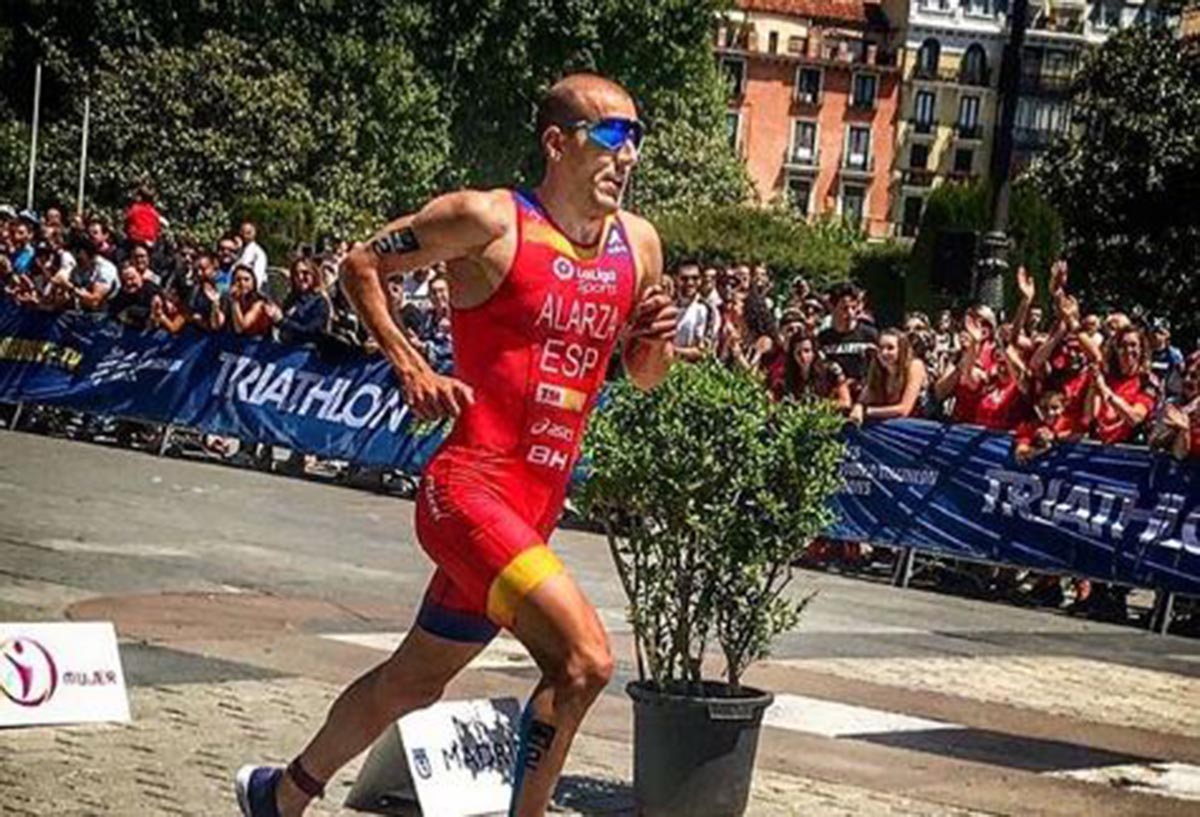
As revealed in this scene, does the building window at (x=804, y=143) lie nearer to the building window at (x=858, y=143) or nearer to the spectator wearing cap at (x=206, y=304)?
the building window at (x=858, y=143)

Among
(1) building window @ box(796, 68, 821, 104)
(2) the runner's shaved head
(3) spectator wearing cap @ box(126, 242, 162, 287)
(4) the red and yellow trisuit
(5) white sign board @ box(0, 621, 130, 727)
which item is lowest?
(1) building window @ box(796, 68, 821, 104)

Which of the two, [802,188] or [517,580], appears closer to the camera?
[517,580]

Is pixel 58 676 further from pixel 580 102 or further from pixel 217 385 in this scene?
pixel 217 385

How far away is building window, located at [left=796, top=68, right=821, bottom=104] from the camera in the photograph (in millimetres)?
124312

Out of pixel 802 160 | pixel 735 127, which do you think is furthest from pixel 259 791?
pixel 802 160

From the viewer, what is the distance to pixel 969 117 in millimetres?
126250

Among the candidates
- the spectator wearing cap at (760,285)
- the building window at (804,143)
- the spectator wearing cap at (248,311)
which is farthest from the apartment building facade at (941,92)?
the spectator wearing cap at (248,311)

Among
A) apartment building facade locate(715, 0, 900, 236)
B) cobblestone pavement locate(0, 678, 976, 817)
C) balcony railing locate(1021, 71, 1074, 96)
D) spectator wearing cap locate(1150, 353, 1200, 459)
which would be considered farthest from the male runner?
balcony railing locate(1021, 71, 1074, 96)

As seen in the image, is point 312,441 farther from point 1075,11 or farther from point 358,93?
point 1075,11

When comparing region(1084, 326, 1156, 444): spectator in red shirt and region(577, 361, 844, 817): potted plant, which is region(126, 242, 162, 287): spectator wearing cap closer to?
region(1084, 326, 1156, 444): spectator in red shirt

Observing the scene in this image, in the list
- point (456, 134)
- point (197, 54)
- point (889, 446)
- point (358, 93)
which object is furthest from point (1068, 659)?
point (456, 134)

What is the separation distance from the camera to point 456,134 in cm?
5925

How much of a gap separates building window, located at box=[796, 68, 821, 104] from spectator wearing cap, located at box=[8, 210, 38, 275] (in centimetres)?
10134

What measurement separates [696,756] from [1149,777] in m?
2.68
